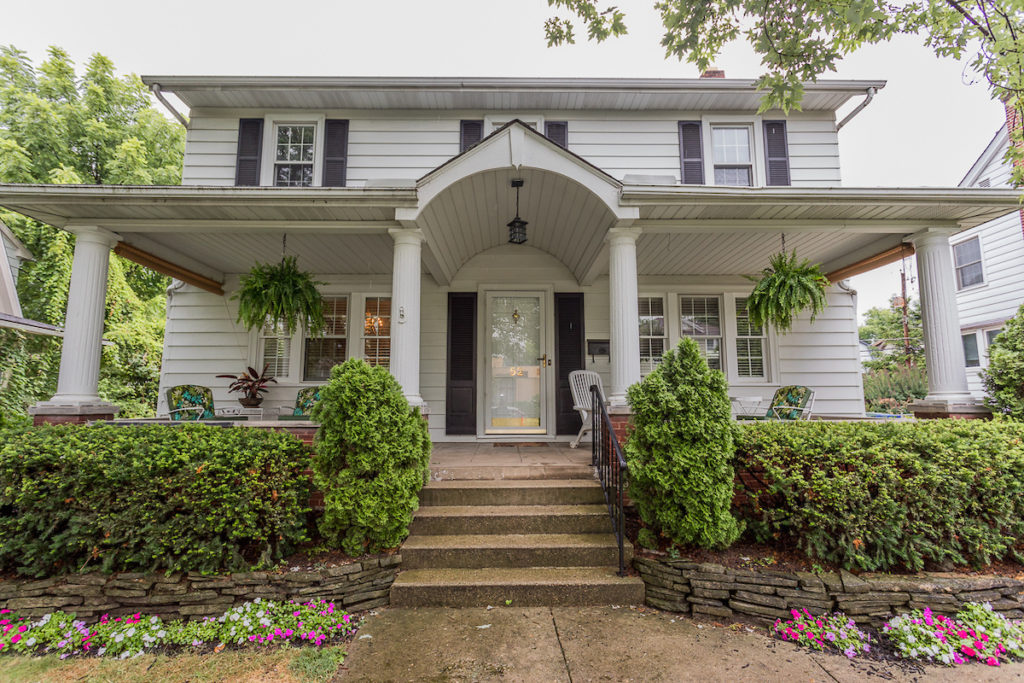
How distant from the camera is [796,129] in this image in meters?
6.73

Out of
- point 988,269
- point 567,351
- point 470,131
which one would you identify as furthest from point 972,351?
point 470,131

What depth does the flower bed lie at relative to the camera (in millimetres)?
2678

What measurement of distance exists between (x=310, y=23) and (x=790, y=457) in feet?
44.9

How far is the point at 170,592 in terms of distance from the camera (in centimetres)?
297

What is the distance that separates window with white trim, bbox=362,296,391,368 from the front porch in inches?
1.2

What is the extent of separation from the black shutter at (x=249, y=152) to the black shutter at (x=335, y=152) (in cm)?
95

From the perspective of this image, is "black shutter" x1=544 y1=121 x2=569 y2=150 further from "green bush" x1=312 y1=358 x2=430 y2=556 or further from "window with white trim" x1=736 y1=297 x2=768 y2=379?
"green bush" x1=312 y1=358 x2=430 y2=556

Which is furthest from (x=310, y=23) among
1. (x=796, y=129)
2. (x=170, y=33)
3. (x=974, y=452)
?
(x=974, y=452)

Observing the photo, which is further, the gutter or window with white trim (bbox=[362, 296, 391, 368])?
window with white trim (bbox=[362, 296, 391, 368])

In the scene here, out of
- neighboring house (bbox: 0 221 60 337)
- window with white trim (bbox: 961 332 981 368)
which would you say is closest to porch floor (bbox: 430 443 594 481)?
neighboring house (bbox: 0 221 60 337)

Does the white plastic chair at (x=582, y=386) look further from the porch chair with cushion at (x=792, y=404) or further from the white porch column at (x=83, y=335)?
the white porch column at (x=83, y=335)

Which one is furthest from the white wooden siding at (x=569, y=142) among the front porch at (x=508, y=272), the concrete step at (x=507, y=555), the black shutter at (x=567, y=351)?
the concrete step at (x=507, y=555)

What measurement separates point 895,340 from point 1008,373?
15.1 meters

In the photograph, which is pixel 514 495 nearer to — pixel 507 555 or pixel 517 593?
pixel 507 555
